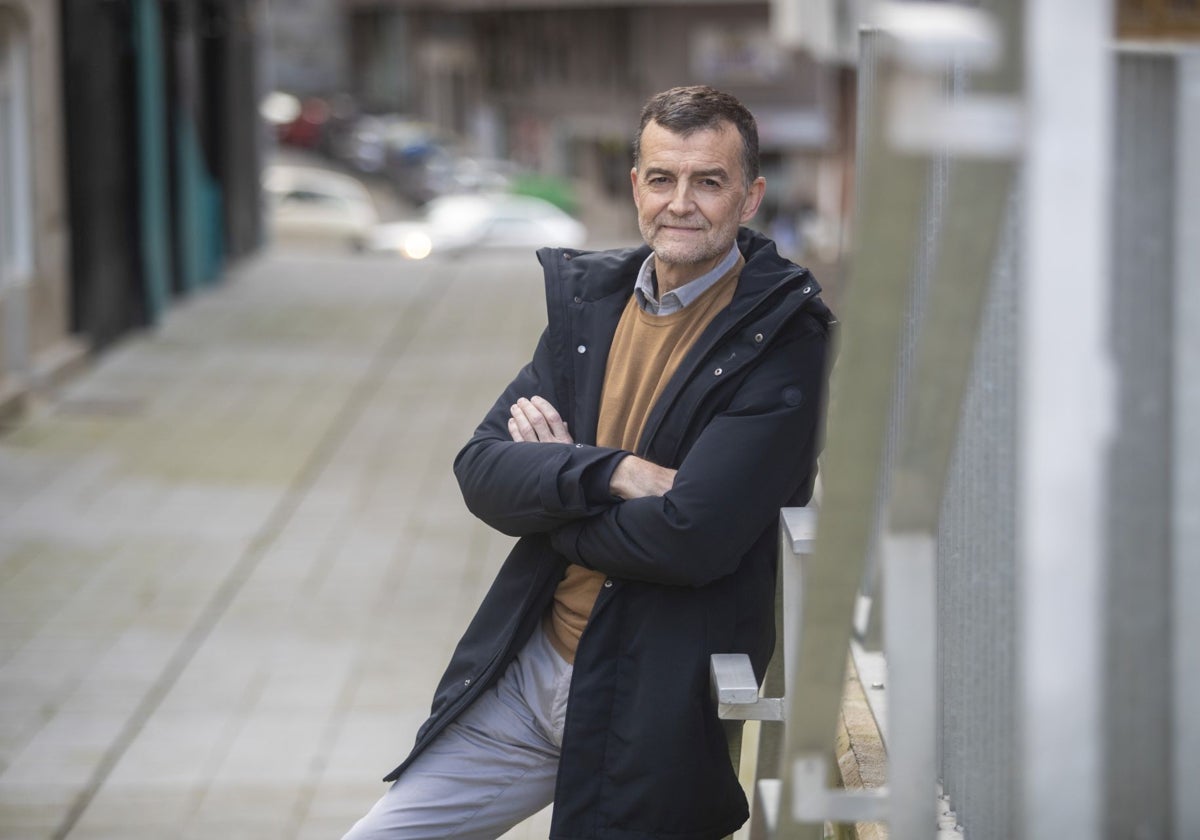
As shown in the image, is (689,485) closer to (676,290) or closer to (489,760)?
(676,290)

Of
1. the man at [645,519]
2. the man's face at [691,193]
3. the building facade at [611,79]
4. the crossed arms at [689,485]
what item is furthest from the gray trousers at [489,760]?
the building facade at [611,79]

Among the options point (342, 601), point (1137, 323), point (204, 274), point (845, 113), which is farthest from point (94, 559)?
point (845, 113)

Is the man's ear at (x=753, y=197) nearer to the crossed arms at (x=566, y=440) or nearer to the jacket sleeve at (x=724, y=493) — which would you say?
the jacket sleeve at (x=724, y=493)

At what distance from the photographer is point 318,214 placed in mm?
31812

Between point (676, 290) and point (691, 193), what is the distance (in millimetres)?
179

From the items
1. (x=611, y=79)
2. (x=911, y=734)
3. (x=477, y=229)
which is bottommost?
(x=477, y=229)

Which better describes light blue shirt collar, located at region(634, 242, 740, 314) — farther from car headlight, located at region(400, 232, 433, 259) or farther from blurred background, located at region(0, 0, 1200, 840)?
car headlight, located at region(400, 232, 433, 259)

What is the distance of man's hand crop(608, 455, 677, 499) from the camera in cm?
317

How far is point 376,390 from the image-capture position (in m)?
12.9

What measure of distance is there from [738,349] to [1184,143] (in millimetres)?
1182

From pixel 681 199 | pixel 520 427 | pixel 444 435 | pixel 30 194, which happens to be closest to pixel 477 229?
pixel 30 194

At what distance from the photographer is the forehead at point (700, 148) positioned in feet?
10.4

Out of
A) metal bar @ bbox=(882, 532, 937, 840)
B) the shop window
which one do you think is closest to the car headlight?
the shop window

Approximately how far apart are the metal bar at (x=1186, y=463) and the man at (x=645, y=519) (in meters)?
1.11
